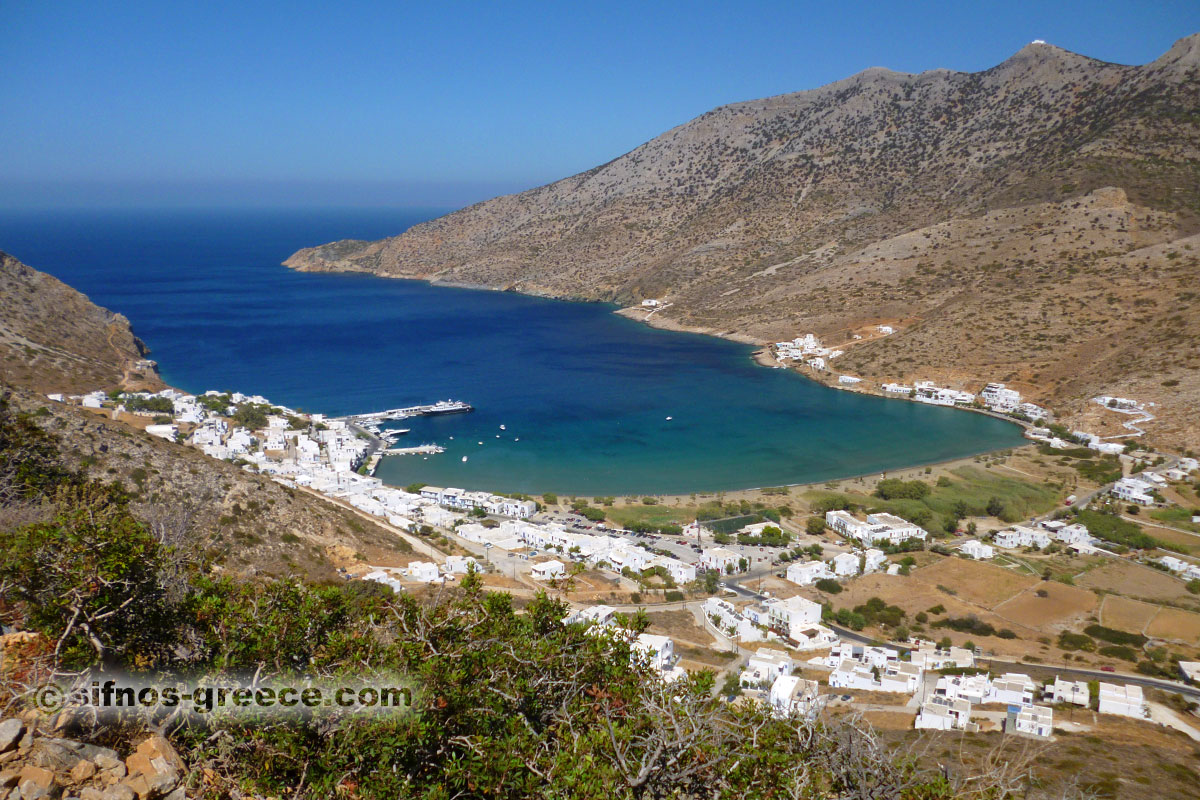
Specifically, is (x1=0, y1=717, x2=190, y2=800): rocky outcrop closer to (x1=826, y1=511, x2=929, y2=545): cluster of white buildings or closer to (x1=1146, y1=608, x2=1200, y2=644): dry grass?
(x1=1146, y1=608, x2=1200, y2=644): dry grass

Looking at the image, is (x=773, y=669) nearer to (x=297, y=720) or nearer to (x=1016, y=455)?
(x=297, y=720)

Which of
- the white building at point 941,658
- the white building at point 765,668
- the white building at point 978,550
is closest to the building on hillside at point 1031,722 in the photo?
the white building at point 941,658

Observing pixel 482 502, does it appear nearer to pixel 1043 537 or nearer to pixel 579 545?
pixel 579 545

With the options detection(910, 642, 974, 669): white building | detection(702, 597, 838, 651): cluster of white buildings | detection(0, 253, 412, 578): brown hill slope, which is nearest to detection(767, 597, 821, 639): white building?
detection(702, 597, 838, 651): cluster of white buildings

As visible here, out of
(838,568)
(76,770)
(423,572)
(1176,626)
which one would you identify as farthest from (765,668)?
(76,770)

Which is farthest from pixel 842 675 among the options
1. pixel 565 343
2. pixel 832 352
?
pixel 565 343

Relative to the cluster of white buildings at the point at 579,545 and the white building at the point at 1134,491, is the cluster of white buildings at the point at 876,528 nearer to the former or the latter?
the cluster of white buildings at the point at 579,545
